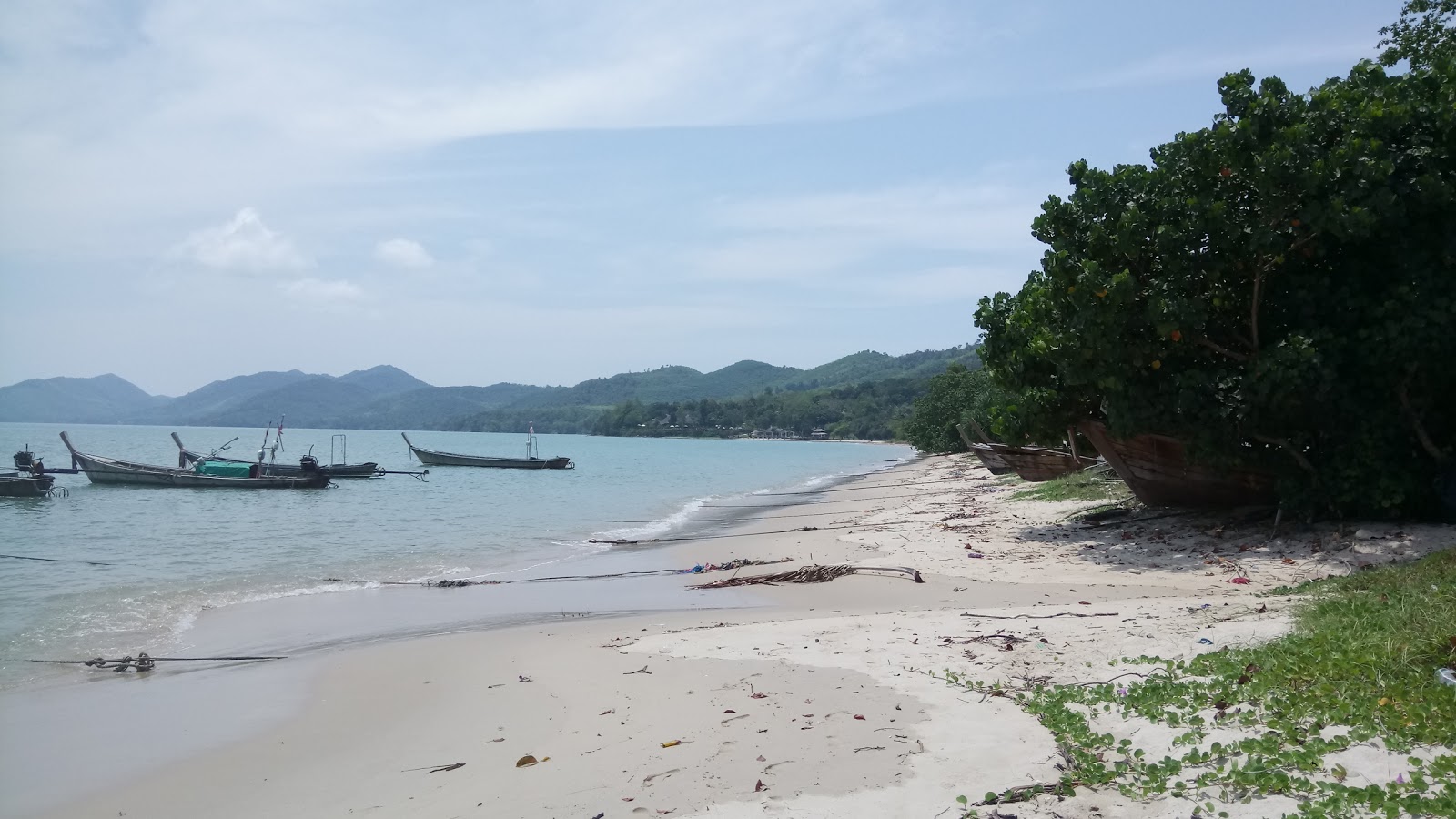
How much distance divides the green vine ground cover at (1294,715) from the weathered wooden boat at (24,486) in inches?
1484

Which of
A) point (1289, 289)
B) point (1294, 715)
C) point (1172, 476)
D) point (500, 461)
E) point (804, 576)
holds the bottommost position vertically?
point (500, 461)

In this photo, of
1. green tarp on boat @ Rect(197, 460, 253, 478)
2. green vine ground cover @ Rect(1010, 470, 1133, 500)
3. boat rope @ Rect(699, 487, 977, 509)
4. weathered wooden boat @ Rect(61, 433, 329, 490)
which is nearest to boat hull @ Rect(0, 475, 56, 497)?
weathered wooden boat @ Rect(61, 433, 329, 490)

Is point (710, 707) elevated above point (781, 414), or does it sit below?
below

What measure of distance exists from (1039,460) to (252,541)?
21.3m

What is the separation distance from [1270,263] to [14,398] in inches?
7754

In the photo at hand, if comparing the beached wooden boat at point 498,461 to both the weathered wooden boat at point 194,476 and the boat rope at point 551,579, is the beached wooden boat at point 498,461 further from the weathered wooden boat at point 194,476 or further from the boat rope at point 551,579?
the boat rope at point 551,579

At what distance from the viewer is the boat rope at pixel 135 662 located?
938 cm

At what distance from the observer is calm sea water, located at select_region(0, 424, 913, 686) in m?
12.8

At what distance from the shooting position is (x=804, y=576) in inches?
528

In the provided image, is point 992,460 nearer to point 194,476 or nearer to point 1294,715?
point 1294,715

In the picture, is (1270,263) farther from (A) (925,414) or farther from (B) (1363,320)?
(A) (925,414)

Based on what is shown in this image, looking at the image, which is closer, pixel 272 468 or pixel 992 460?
pixel 992 460

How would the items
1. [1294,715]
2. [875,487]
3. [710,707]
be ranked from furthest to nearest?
[875,487] → [710,707] → [1294,715]

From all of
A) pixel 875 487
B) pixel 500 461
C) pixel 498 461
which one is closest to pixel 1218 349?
pixel 875 487
